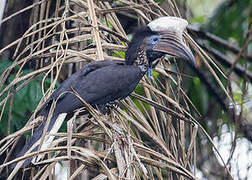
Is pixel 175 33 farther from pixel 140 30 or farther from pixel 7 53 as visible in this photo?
pixel 7 53

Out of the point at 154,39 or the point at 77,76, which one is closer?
the point at 77,76

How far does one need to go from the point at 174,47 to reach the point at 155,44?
25cm

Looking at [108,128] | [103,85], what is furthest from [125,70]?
[108,128]

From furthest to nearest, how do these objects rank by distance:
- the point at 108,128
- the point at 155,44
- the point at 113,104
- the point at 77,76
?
the point at 155,44
the point at 77,76
the point at 113,104
the point at 108,128

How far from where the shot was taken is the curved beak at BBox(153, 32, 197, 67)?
3.14 meters

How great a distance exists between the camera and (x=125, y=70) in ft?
11.1

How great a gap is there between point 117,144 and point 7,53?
7.97 feet

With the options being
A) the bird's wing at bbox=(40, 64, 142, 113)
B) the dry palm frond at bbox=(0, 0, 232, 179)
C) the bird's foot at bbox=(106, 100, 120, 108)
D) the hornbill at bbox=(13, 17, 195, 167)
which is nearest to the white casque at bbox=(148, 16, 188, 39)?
the hornbill at bbox=(13, 17, 195, 167)

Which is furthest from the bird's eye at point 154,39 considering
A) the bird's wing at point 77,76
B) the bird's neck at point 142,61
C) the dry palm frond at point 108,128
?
the bird's wing at point 77,76

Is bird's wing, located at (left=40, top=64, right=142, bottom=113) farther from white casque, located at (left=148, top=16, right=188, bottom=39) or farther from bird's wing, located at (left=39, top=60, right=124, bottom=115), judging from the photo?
white casque, located at (left=148, top=16, right=188, bottom=39)

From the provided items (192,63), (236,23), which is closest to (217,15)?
(236,23)

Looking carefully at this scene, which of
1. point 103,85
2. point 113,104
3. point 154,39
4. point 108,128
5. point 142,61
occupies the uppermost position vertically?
point 154,39

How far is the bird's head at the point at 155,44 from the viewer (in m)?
3.21

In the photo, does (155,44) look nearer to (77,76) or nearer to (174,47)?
(174,47)
